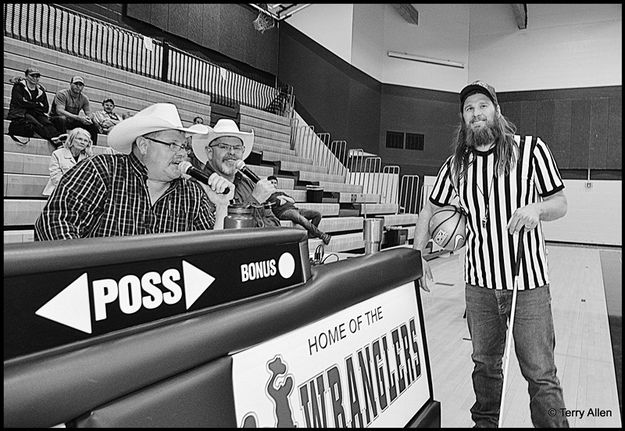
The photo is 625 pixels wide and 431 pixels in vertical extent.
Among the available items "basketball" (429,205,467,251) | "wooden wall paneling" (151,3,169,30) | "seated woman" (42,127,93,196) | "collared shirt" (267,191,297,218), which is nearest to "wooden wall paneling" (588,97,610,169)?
"wooden wall paneling" (151,3,169,30)

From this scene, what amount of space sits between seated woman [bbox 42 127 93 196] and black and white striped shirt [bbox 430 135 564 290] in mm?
3758

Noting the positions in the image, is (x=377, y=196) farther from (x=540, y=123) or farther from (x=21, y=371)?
(x=21, y=371)

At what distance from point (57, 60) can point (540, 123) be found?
12209mm

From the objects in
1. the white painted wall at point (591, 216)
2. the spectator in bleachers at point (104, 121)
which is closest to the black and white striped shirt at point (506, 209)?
the spectator in bleachers at point (104, 121)

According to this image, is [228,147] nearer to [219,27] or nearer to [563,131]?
[219,27]

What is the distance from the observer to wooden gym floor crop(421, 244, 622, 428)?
2773mm

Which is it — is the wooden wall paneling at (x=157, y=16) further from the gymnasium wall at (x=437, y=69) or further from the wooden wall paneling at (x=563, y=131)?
the wooden wall paneling at (x=563, y=131)

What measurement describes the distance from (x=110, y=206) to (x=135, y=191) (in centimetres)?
11

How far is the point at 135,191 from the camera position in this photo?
1980mm

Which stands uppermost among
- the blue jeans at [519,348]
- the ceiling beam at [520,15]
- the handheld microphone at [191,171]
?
the ceiling beam at [520,15]

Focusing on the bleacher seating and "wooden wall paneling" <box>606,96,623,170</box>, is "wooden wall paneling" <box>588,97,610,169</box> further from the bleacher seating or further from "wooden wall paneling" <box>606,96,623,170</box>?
the bleacher seating

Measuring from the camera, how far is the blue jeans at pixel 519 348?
204cm

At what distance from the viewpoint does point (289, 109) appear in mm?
13852

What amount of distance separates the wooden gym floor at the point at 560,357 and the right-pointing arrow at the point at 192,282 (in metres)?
1.71
